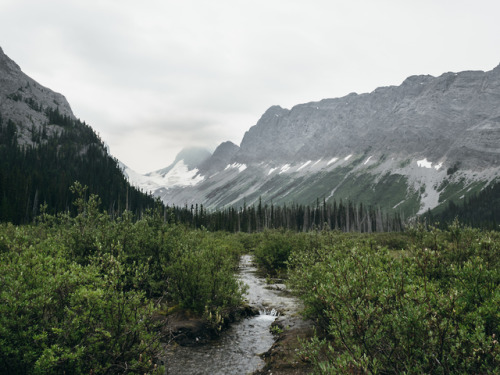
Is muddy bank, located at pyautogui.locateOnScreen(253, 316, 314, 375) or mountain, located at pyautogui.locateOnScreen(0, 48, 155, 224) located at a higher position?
mountain, located at pyautogui.locateOnScreen(0, 48, 155, 224)

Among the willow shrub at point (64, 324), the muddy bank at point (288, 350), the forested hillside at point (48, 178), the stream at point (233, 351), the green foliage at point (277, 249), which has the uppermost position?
the forested hillside at point (48, 178)

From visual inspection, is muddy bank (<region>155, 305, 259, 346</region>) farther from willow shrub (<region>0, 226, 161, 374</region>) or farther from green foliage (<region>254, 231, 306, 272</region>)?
green foliage (<region>254, 231, 306, 272</region>)

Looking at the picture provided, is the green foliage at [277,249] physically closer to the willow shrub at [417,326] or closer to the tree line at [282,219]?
the willow shrub at [417,326]

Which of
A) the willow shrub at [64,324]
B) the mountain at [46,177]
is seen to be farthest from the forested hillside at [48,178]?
the willow shrub at [64,324]

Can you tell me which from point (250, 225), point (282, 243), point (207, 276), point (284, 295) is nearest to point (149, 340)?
point (207, 276)

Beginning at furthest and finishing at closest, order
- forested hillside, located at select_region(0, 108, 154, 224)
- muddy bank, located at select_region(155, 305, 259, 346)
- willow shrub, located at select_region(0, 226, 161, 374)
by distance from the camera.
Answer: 1. forested hillside, located at select_region(0, 108, 154, 224)
2. muddy bank, located at select_region(155, 305, 259, 346)
3. willow shrub, located at select_region(0, 226, 161, 374)

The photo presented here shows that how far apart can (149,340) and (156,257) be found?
9.96 metres

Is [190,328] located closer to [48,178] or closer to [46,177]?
[48,178]

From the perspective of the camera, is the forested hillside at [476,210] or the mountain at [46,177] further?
the forested hillside at [476,210]

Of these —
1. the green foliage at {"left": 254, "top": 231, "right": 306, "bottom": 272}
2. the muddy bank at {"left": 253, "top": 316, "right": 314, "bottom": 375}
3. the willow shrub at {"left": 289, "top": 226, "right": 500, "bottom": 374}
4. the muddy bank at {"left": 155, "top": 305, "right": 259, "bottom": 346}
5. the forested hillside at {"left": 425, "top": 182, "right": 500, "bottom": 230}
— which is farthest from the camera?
the forested hillside at {"left": 425, "top": 182, "right": 500, "bottom": 230}

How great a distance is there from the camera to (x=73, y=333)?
27.1 feet

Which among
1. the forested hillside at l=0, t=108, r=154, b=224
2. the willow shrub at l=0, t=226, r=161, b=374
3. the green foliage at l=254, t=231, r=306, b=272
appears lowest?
the green foliage at l=254, t=231, r=306, b=272

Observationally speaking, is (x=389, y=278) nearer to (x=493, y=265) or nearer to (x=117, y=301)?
(x=493, y=265)

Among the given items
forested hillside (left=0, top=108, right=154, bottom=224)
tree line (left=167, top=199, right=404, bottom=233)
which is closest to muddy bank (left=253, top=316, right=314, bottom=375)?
forested hillside (left=0, top=108, right=154, bottom=224)
